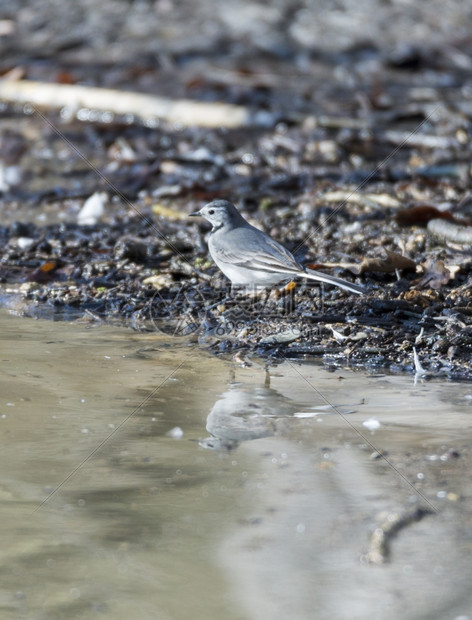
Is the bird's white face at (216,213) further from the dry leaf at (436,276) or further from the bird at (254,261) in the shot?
the dry leaf at (436,276)

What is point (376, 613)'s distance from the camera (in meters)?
2.36

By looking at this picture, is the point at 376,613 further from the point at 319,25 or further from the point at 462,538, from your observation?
the point at 319,25

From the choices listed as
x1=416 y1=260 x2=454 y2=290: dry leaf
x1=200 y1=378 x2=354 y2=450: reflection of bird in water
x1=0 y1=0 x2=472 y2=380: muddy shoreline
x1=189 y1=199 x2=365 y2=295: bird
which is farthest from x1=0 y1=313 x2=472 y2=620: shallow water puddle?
x1=416 y1=260 x2=454 y2=290: dry leaf

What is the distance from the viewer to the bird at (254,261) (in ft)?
16.9

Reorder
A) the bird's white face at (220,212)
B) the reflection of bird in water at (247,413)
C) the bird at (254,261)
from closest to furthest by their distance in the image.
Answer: the reflection of bird in water at (247,413) < the bird at (254,261) < the bird's white face at (220,212)

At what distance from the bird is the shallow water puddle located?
0.80 m

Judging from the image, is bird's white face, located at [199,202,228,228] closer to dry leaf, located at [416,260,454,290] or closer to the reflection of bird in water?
dry leaf, located at [416,260,454,290]

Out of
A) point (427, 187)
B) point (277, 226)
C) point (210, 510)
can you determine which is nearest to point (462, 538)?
point (210, 510)

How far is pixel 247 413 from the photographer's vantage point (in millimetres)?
3844

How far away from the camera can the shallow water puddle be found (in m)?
2.46

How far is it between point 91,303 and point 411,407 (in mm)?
2492

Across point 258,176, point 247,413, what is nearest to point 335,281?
point 247,413

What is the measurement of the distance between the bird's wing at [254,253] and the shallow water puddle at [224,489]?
0.88 meters

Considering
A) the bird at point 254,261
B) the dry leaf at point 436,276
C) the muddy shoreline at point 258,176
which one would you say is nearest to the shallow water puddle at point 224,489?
the muddy shoreline at point 258,176
